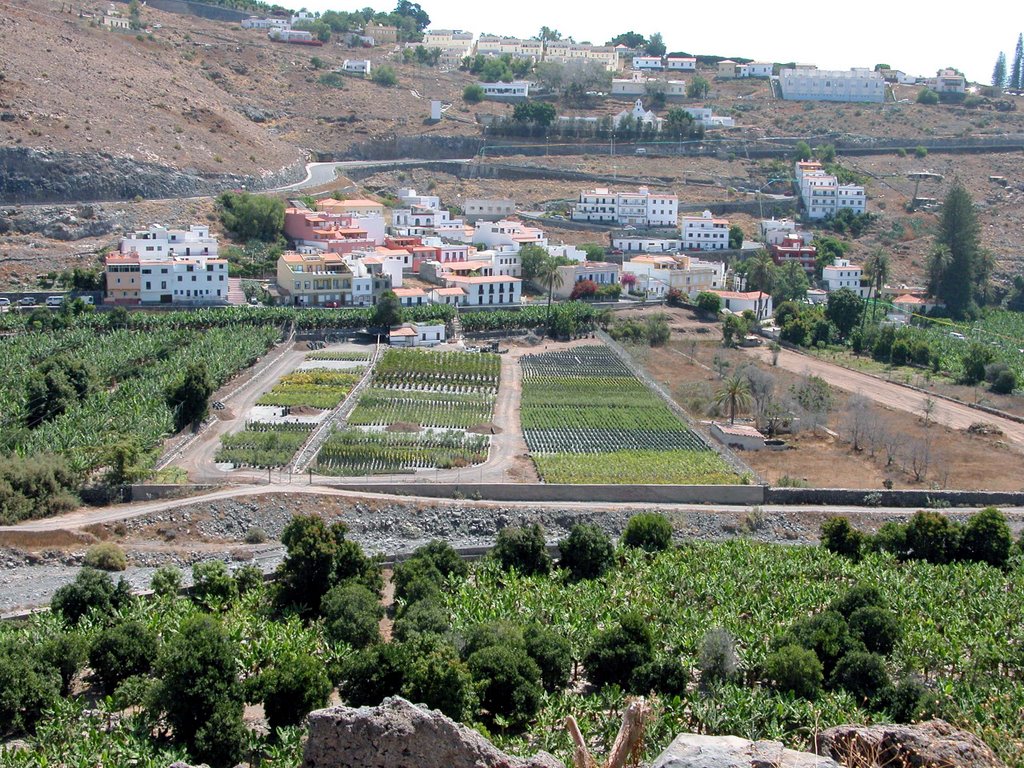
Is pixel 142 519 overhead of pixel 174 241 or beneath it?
beneath

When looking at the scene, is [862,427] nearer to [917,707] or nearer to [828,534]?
[828,534]

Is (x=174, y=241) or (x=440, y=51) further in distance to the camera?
(x=440, y=51)

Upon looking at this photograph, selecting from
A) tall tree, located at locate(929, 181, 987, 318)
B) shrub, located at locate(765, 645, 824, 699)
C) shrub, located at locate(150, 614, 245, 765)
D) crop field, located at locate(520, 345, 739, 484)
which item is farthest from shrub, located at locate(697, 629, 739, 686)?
tall tree, located at locate(929, 181, 987, 318)

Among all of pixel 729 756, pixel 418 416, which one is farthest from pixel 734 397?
pixel 729 756

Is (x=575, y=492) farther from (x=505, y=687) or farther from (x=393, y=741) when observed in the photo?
(x=393, y=741)

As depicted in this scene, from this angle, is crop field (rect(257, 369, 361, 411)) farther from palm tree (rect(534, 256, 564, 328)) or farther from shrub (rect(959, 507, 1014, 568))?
shrub (rect(959, 507, 1014, 568))

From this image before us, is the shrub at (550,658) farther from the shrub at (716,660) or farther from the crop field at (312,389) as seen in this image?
the crop field at (312,389)

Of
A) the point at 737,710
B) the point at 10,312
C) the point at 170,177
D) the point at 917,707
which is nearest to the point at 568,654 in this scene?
the point at 737,710
